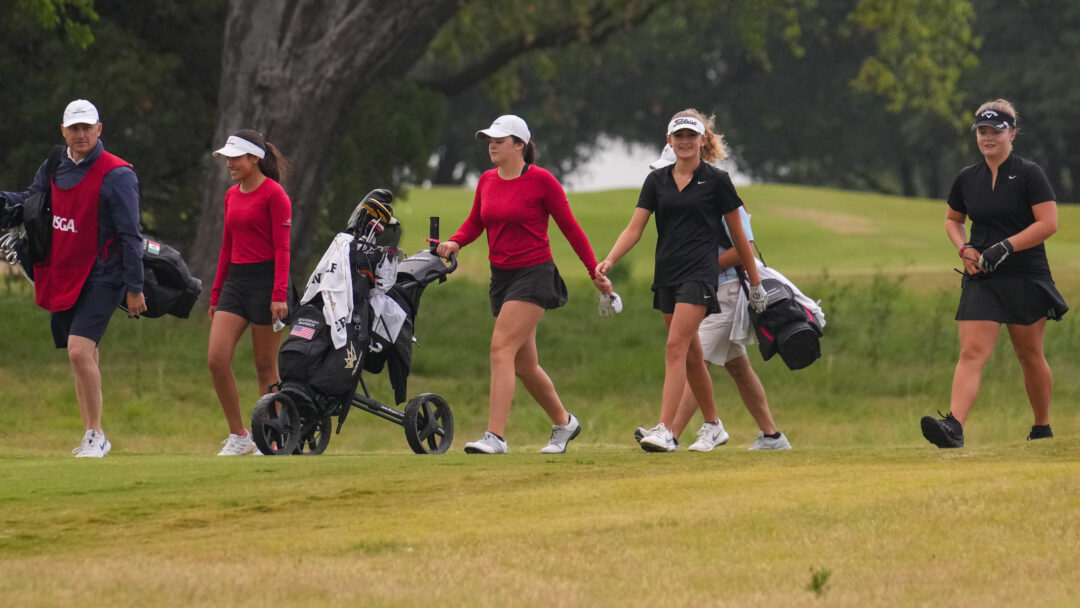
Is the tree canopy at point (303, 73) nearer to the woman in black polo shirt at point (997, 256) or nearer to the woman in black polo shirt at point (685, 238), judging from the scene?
the woman in black polo shirt at point (685, 238)

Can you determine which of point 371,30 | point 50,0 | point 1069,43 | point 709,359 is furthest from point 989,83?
point 709,359

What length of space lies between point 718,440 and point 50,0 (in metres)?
9.47

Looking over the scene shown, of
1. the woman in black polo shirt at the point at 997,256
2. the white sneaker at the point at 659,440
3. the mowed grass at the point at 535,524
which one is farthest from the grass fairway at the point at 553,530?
the woman in black polo shirt at the point at 997,256

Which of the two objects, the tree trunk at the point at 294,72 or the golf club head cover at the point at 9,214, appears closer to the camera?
the golf club head cover at the point at 9,214

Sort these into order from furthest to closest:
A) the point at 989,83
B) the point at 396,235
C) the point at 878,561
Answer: the point at 989,83 < the point at 396,235 < the point at 878,561

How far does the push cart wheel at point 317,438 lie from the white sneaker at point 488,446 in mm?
873

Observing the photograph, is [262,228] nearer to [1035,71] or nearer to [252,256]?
[252,256]

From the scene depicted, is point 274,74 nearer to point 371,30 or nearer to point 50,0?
point 371,30

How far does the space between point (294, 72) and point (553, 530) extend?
514 inches

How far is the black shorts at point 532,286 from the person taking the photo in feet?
33.3

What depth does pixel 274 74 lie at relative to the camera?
19641mm

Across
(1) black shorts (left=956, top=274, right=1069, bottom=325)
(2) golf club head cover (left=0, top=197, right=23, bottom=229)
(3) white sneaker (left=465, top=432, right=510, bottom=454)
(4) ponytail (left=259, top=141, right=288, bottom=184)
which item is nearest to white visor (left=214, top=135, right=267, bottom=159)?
(4) ponytail (left=259, top=141, right=288, bottom=184)

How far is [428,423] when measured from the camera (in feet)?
36.1

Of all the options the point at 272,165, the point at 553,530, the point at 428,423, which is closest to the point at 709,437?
the point at 428,423
